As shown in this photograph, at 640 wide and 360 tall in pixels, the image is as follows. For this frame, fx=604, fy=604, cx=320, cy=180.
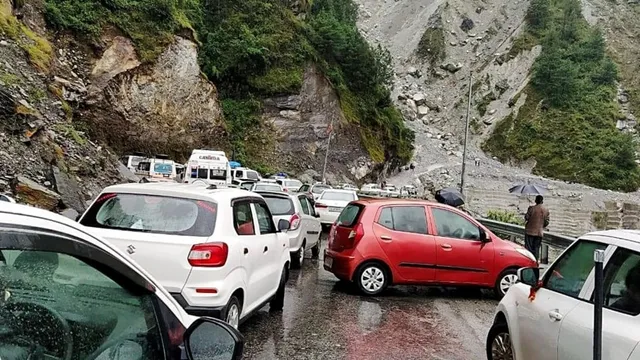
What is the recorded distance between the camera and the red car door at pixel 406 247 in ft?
34.1

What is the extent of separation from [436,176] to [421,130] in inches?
815

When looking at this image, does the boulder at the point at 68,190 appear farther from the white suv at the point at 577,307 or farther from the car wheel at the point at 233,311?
the white suv at the point at 577,307

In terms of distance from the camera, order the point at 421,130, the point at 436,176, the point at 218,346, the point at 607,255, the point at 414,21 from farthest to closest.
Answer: the point at 414,21
the point at 421,130
the point at 436,176
the point at 607,255
the point at 218,346

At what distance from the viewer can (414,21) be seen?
104938 mm

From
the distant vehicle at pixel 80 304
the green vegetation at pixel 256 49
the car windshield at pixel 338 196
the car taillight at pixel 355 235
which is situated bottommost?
the car windshield at pixel 338 196

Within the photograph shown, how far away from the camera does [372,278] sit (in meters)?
10.5

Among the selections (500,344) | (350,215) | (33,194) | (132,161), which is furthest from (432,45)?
(500,344)

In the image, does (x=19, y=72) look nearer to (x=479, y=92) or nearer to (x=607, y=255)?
(x=607, y=255)

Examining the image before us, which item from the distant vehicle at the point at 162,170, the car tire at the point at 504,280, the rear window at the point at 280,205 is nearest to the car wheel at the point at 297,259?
the rear window at the point at 280,205

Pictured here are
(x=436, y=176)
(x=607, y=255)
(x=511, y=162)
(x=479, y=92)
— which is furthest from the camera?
(x=479, y=92)

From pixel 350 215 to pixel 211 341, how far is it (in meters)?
8.64

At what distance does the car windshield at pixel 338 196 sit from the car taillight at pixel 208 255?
16.2 m

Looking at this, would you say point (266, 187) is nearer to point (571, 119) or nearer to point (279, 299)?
point (279, 299)

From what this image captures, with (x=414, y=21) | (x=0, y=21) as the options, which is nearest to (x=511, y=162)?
(x=414, y=21)
